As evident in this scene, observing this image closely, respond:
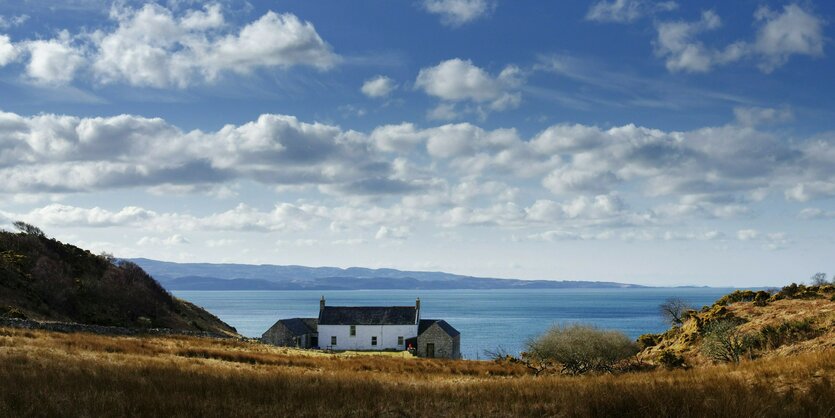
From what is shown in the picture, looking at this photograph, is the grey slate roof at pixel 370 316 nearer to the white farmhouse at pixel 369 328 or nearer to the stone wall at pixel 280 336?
the white farmhouse at pixel 369 328

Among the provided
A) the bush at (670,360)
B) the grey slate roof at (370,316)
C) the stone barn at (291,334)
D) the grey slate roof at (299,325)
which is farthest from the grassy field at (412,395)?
the grey slate roof at (370,316)

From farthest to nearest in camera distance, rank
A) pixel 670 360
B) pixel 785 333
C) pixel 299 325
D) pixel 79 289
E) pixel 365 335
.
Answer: pixel 299 325 < pixel 365 335 < pixel 79 289 < pixel 670 360 < pixel 785 333

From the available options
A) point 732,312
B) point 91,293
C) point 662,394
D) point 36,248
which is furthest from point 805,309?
point 36,248

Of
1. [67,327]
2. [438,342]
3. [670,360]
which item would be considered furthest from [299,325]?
[670,360]

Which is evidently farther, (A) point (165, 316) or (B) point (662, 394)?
(A) point (165, 316)

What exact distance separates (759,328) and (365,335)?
57.9 meters

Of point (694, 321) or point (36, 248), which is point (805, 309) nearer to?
point (694, 321)

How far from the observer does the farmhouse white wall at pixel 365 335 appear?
84188 mm

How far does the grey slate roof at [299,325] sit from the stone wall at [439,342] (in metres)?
16.0

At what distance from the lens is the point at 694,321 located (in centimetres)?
4272

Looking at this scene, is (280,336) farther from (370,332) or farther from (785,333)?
(785,333)

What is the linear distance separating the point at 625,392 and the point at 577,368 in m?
20.8

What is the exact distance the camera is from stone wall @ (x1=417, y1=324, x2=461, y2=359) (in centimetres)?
8050

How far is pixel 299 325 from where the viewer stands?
8538cm
